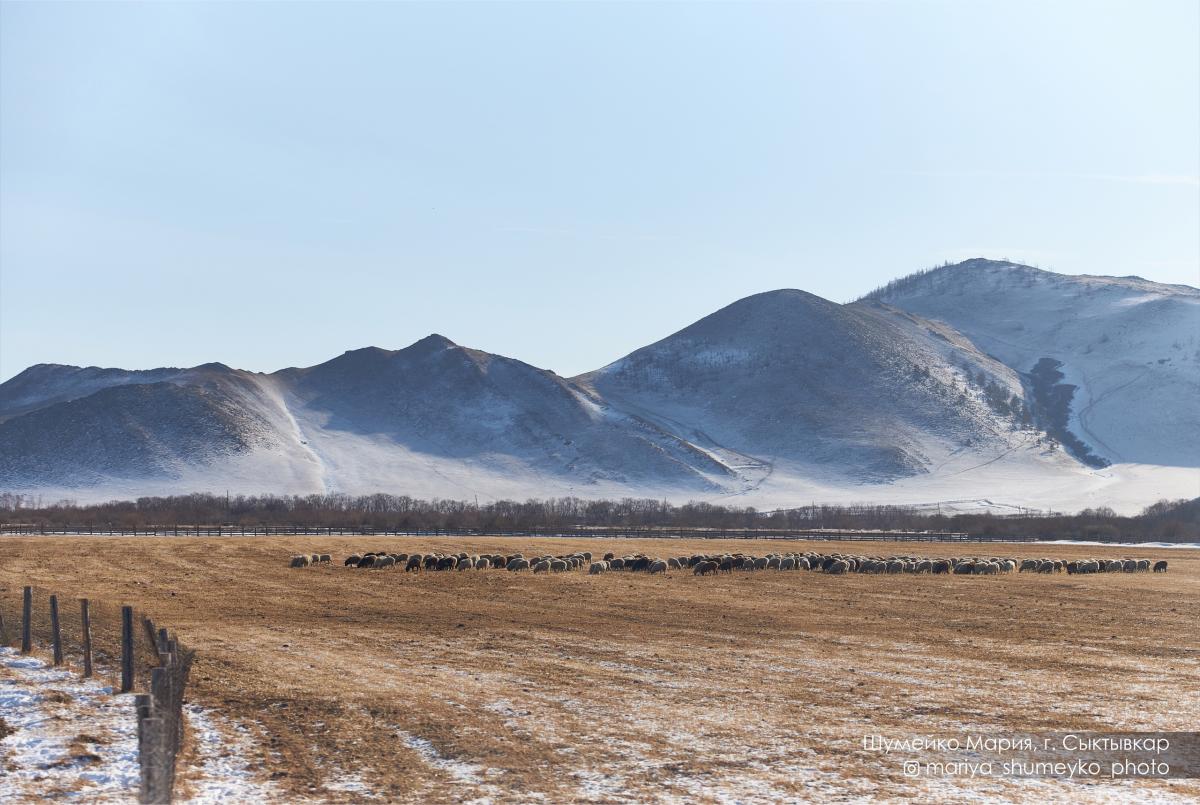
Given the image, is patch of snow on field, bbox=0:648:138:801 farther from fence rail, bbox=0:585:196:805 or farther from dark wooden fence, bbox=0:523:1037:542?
dark wooden fence, bbox=0:523:1037:542

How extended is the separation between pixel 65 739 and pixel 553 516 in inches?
4927

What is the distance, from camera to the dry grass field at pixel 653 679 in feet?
50.3

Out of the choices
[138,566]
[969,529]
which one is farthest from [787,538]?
[138,566]

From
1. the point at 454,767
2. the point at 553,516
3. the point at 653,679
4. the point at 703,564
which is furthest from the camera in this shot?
the point at 553,516

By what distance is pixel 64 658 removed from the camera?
23.7 meters

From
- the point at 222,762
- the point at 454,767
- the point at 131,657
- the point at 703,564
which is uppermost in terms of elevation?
the point at 131,657

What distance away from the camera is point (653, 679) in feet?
75.5

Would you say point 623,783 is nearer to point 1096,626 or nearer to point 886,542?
point 1096,626

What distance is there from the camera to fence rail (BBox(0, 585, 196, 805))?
41.3ft

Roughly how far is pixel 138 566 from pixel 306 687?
→ 3985 centimetres

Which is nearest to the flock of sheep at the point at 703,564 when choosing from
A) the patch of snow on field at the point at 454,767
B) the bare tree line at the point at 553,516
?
the patch of snow on field at the point at 454,767

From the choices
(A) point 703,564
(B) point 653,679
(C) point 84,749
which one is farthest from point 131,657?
(A) point 703,564

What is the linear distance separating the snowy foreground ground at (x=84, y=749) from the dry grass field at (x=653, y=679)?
0.72 metres

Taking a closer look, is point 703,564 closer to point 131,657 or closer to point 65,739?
point 131,657
